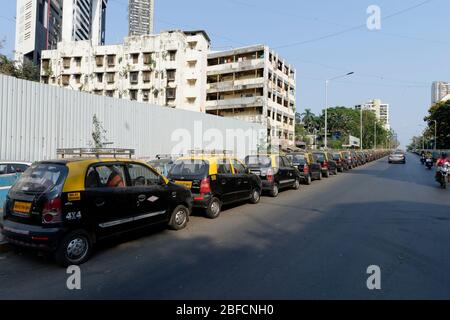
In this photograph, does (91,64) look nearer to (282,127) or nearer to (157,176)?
(282,127)

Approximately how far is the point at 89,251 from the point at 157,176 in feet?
6.93

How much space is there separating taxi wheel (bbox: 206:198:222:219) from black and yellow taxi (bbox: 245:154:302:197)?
3.74m

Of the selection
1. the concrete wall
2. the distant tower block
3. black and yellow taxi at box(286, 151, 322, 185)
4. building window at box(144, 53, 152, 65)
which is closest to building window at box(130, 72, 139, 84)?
building window at box(144, 53, 152, 65)

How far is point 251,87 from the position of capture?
4759 cm

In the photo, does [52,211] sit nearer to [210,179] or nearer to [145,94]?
[210,179]

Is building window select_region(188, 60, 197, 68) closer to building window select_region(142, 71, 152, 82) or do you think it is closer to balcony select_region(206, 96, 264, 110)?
building window select_region(142, 71, 152, 82)

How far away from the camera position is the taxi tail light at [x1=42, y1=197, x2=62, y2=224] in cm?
484

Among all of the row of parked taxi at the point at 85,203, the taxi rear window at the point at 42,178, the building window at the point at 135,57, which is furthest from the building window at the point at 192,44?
the taxi rear window at the point at 42,178

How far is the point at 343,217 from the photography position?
8.45 m

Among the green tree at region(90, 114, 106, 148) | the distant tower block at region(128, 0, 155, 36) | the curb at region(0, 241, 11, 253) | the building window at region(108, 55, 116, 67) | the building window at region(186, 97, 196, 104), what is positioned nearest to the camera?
the curb at region(0, 241, 11, 253)

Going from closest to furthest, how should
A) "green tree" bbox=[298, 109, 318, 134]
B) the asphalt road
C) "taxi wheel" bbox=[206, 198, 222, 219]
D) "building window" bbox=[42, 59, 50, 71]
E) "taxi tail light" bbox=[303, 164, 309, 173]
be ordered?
the asphalt road < "taxi wheel" bbox=[206, 198, 222, 219] < "taxi tail light" bbox=[303, 164, 309, 173] < "building window" bbox=[42, 59, 50, 71] < "green tree" bbox=[298, 109, 318, 134]

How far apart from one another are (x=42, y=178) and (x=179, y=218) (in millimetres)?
3021

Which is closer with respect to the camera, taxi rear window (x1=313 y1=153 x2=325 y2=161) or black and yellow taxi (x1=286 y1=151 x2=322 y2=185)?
black and yellow taxi (x1=286 y1=151 x2=322 y2=185)

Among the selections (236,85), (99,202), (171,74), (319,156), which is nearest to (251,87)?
(236,85)
